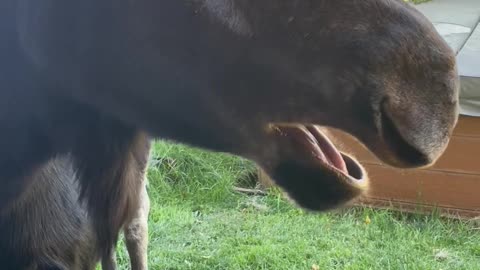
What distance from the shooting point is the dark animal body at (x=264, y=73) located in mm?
967

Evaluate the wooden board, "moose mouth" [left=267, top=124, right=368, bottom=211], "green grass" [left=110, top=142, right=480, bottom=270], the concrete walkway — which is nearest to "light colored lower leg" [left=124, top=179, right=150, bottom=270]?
"green grass" [left=110, top=142, right=480, bottom=270]

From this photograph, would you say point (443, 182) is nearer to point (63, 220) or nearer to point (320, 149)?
point (63, 220)

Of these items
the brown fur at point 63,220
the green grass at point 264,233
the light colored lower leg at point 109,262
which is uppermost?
the brown fur at point 63,220

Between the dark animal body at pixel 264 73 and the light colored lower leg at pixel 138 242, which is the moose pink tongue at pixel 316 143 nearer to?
the dark animal body at pixel 264 73

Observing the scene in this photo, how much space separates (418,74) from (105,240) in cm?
80

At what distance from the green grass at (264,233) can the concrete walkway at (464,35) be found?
1.65 feet

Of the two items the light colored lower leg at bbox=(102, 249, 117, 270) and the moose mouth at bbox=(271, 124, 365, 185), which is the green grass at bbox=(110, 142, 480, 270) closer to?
the light colored lower leg at bbox=(102, 249, 117, 270)

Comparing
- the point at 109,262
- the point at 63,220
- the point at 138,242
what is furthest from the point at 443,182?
the point at 63,220

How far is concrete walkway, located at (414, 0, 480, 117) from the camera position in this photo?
314 centimetres

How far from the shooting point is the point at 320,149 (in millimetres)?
1108

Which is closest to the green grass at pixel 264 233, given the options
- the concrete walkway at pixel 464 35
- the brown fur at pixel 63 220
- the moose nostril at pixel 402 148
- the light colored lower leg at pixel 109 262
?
the concrete walkway at pixel 464 35

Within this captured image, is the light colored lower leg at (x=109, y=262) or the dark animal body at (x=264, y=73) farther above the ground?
the dark animal body at (x=264, y=73)

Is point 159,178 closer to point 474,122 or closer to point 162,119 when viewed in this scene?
point 474,122

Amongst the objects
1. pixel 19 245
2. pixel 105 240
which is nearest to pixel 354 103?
pixel 105 240
